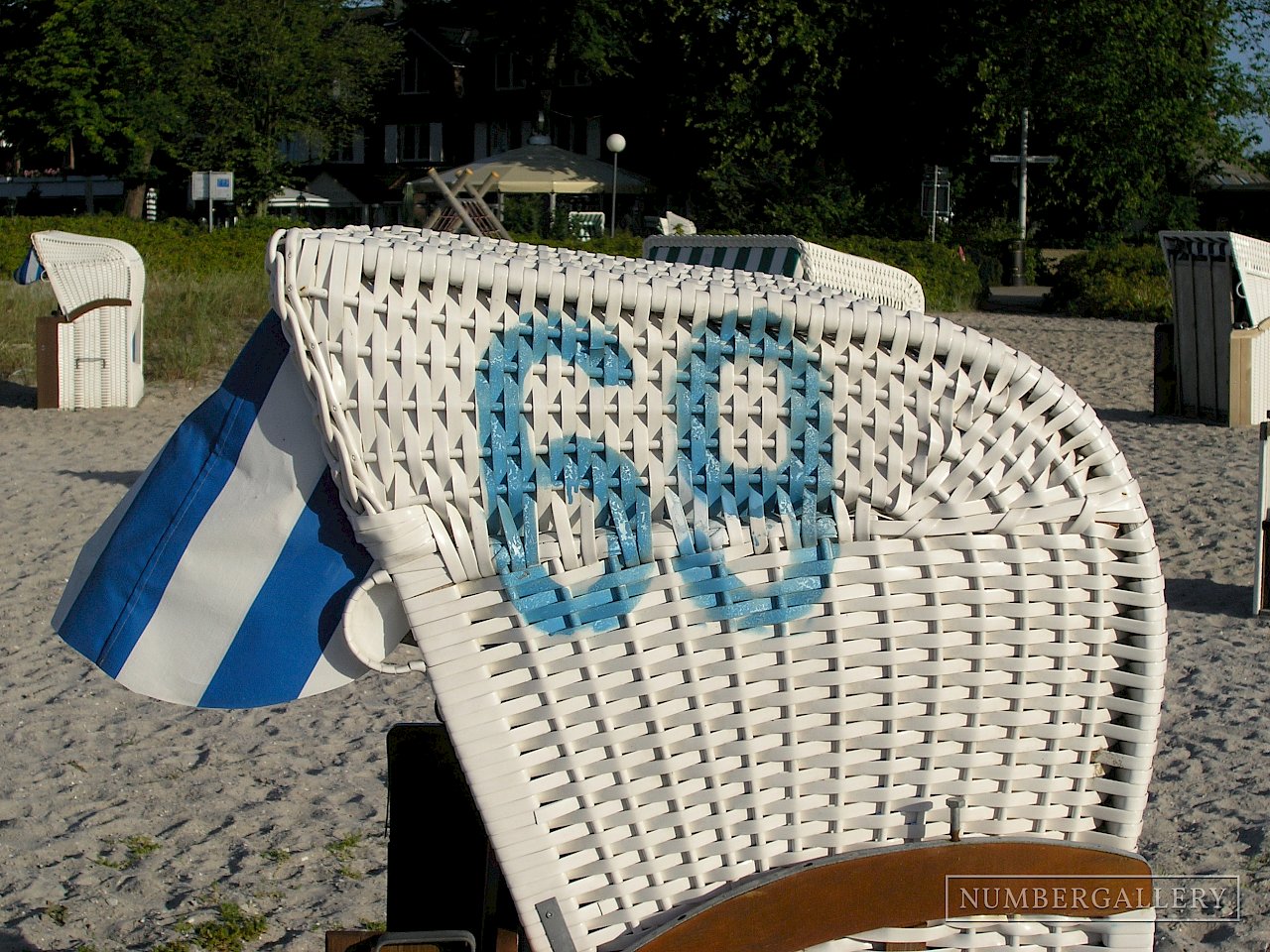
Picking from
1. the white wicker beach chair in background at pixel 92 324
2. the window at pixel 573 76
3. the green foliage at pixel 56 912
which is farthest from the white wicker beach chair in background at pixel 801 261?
the window at pixel 573 76

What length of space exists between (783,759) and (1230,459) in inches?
371

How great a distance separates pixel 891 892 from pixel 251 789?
10.2 feet

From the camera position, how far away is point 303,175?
57688 mm

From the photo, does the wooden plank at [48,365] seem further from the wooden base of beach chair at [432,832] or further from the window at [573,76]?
the window at [573,76]

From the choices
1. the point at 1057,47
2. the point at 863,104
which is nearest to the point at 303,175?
the point at 863,104

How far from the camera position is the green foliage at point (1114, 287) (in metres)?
22.8

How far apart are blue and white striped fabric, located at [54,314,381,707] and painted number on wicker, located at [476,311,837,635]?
17cm

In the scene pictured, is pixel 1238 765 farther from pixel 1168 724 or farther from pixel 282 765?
pixel 282 765

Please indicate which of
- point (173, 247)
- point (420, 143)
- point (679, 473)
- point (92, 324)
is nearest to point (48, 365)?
point (92, 324)

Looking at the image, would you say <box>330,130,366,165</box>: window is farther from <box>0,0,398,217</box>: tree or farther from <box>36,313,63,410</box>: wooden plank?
<box>36,313,63,410</box>: wooden plank

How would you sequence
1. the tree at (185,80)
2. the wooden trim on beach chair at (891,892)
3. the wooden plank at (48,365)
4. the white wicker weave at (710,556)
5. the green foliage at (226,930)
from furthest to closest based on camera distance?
the tree at (185,80) < the wooden plank at (48,365) < the green foliage at (226,930) < the wooden trim on beach chair at (891,892) < the white wicker weave at (710,556)

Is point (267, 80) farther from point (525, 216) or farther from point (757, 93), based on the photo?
point (757, 93)

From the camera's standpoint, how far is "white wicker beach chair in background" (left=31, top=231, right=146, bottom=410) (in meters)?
11.7

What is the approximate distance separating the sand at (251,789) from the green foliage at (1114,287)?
1672cm
